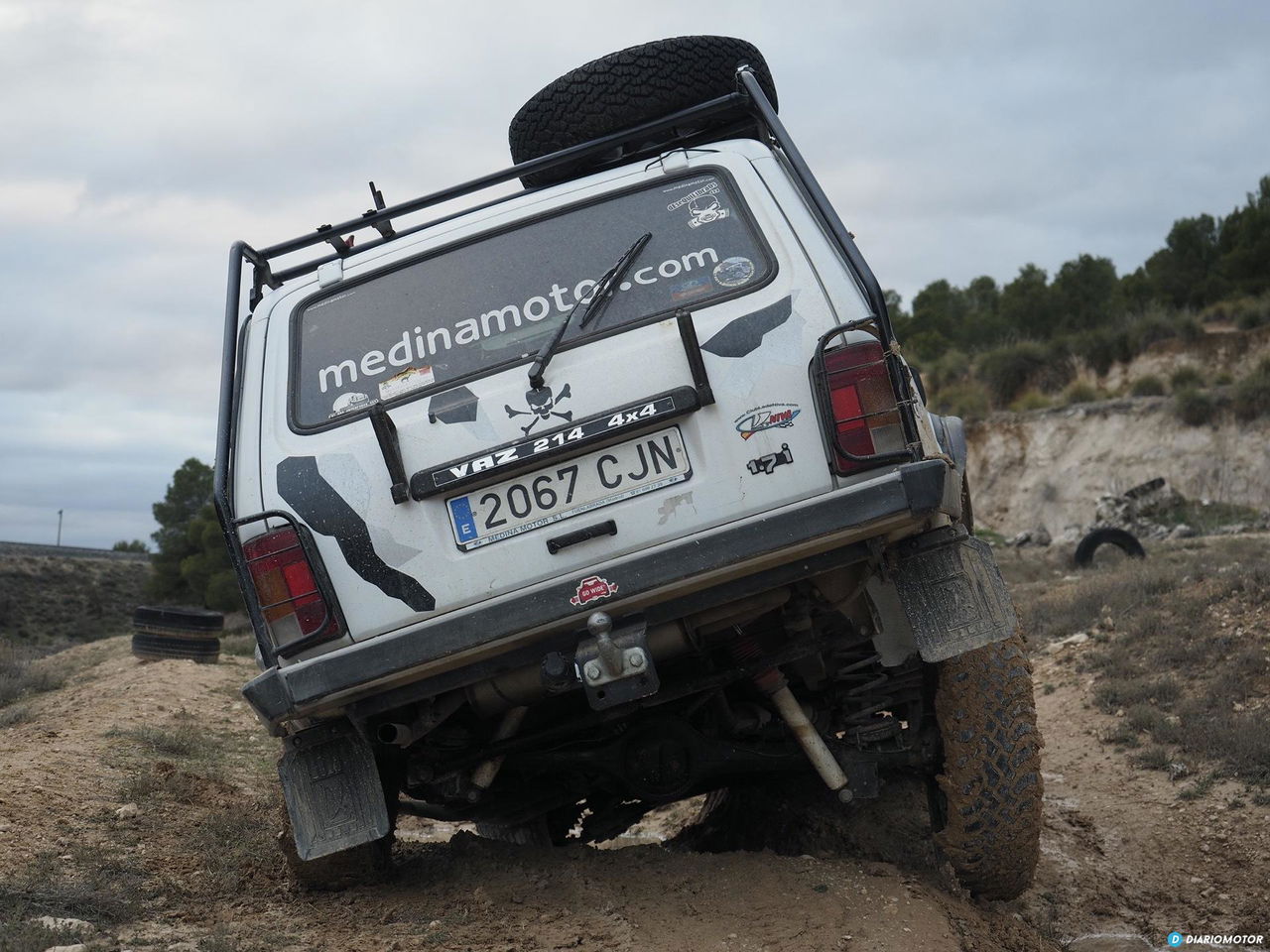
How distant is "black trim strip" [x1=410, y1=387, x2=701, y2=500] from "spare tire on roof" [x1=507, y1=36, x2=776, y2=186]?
141cm

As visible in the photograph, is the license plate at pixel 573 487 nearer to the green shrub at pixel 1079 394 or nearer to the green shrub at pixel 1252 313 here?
the green shrub at pixel 1079 394

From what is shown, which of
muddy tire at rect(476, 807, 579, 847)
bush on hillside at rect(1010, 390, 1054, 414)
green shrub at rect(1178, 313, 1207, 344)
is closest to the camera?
muddy tire at rect(476, 807, 579, 847)

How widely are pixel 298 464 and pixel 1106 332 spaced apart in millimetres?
30697

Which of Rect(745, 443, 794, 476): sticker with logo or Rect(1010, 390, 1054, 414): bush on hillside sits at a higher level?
Rect(745, 443, 794, 476): sticker with logo

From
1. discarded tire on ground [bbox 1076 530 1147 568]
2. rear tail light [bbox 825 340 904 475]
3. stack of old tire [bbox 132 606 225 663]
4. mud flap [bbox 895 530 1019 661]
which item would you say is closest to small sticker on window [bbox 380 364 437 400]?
rear tail light [bbox 825 340 904 475]

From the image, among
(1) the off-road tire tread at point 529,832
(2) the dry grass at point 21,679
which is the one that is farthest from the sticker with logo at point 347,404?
(2) the dry grass at point 21,679

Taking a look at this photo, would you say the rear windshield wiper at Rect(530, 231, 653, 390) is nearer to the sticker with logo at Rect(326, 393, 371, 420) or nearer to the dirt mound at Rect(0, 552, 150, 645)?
the sticker with logo at Rect(326, 393, 371, 420)

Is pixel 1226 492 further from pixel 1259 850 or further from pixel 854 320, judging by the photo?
pixel 854 320

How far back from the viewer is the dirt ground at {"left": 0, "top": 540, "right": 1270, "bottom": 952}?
3.51 m

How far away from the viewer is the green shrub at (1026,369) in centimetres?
3159

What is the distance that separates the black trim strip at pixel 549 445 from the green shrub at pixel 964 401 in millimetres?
27012

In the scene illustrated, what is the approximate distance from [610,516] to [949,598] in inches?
38.8

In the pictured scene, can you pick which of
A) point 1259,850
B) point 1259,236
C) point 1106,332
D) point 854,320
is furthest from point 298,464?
point 1259,236

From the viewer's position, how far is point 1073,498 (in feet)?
84.9
